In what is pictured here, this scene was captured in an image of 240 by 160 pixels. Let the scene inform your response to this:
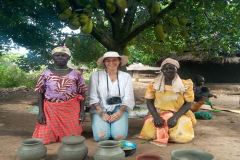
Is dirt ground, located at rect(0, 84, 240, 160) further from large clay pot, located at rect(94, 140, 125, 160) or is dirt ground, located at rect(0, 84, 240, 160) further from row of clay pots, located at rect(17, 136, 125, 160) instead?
large clay pot, located at rect(94, 140, 125, 160)

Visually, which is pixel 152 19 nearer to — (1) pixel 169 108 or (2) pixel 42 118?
(1) pixel 169 108

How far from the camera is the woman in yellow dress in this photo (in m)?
4.96

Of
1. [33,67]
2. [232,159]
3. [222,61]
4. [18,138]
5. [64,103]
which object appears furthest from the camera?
[222,61]

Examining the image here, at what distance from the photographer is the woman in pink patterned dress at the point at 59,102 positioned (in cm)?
486

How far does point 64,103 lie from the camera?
4867 mm

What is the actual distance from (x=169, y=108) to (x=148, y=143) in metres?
0.63

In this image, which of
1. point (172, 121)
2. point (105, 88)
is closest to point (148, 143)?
point (172, 121)

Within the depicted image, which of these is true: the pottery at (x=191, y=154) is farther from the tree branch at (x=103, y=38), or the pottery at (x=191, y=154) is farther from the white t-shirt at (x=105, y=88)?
the tree branch at (x=103, y=38)

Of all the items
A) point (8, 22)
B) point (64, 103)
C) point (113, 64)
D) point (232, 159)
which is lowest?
point (232, 159)

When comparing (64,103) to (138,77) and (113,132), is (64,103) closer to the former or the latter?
(113,132)

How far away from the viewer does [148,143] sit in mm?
4992

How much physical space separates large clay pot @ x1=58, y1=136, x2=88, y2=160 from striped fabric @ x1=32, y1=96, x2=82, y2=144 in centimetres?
93

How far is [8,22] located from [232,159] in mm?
4154

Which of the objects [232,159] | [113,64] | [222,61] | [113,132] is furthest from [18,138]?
[222,61]
